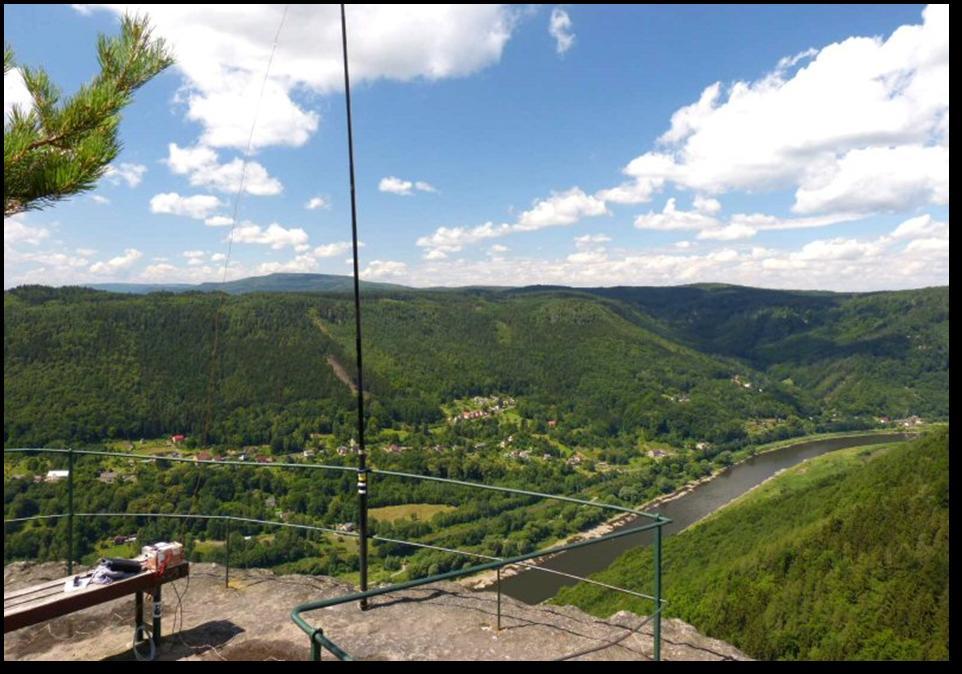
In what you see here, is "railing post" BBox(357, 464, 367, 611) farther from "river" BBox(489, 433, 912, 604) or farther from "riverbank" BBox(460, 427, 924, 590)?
"riverbank" BBox(460, 427, 924, 590)

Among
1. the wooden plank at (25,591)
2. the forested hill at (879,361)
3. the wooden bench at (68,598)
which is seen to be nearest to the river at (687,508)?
the wooden bench at (68,598)

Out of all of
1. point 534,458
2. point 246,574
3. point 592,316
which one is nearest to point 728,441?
point 534,458

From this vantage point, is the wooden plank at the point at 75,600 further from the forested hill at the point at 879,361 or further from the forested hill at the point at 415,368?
the forested hill at the point at 879,361

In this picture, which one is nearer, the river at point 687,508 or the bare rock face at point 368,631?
the bare rock face at point 368,631

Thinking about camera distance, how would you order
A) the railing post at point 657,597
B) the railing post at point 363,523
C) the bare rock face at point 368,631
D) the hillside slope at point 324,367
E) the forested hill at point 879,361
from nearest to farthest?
1. the railing post at point 657,597
2. the bare rock face at point 368,631
3. the railing post at point 363,523
4. the hillside slope at point 324,367
5. the forested hill at point 879,361

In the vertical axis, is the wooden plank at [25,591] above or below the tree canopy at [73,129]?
below

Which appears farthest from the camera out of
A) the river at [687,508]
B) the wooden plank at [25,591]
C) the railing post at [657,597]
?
the river at [687,508]

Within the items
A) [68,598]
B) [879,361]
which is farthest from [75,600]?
[879,361]

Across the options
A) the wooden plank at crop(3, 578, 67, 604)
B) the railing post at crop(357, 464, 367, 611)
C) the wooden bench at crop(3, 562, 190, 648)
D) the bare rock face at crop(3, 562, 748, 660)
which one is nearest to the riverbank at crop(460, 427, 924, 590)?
the bare rock face at crop(3, 562, 748, 660)
